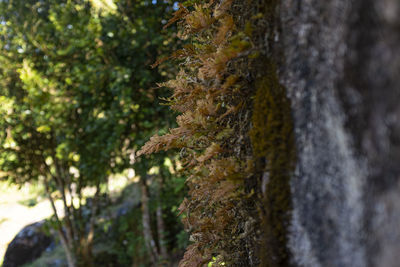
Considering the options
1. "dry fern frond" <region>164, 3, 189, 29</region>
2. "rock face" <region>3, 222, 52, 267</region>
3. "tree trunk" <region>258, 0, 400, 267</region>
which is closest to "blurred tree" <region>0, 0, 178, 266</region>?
"dry fern frond" <region>164, 3, 189, 29</region>

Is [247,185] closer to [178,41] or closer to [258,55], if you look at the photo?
[258,55]

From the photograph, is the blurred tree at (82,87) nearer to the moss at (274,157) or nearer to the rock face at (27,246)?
the moss at (274,157)

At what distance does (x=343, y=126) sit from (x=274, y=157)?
0.96 feet

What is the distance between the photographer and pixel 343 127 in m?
0.81

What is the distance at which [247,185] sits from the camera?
1.21 metres

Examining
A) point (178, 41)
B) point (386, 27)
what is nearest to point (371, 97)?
point (386, 27)

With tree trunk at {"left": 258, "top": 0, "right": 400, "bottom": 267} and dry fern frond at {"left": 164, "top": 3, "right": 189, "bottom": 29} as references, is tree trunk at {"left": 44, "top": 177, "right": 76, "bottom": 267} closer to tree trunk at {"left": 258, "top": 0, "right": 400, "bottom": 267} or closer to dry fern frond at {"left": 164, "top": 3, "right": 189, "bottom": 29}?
dry fern frond at {"left": 164, "top": 3, "right": 189, "bottom": 29}

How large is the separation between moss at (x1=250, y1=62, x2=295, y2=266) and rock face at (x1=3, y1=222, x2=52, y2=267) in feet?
34.3

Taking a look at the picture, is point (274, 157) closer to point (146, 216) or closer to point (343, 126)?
point (343, 126)

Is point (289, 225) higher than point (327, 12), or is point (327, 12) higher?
point (327, 12)

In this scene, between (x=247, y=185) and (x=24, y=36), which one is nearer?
(x=247, y=185)

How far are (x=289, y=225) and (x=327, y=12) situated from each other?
66 cm

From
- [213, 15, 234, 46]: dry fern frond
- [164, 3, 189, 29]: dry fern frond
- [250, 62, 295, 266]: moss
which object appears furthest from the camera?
[164, 3, 189, 29]: dry fern frond

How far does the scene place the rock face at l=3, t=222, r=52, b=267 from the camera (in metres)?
9.33
